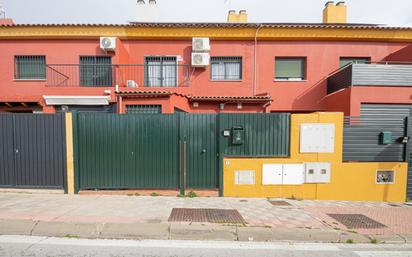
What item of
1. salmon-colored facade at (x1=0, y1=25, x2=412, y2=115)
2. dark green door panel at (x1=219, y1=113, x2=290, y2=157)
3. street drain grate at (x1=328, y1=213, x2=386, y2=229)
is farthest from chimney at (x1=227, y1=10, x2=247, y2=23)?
street drain grate at (x1=328, y1=213, x2=386, y2=229)

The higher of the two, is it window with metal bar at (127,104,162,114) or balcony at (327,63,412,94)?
balcony at (327,63,412,94)

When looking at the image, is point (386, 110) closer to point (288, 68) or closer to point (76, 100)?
point (288, 68)

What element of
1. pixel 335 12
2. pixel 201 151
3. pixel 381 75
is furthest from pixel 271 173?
pixel 335 12

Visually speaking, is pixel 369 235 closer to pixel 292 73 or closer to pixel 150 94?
pixel 150 94

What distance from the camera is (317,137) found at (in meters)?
5.81

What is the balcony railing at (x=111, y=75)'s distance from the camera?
10031 millimetres

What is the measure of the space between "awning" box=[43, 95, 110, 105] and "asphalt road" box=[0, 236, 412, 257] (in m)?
6.11

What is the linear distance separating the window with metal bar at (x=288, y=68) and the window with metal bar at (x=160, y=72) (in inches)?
215

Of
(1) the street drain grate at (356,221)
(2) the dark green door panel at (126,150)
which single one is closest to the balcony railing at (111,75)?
(2) the dark green door panel at (126,150)

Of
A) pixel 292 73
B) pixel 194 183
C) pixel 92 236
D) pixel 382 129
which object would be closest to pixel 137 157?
pixel 194 183

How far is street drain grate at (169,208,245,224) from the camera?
4.25 m

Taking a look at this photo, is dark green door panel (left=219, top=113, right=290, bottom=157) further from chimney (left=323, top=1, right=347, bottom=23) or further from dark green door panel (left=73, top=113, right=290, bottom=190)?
chimney (left=323, top=1, right=347, bottom=23)

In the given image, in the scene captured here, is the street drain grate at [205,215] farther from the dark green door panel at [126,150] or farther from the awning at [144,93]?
the awning at [144,93]

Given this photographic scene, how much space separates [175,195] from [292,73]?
9.00 meters
